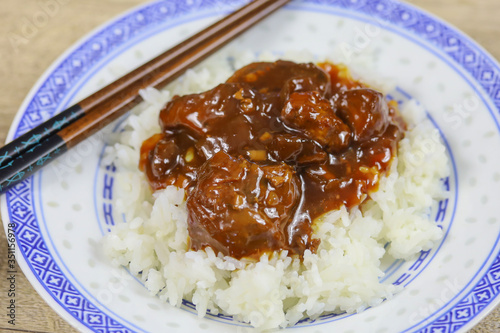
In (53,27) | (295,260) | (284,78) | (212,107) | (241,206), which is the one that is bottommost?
(295,260)

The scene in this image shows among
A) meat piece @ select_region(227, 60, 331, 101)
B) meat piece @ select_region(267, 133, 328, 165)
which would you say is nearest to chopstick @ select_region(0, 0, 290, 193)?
meat piece @ select_region(227, 60, 331, 101)

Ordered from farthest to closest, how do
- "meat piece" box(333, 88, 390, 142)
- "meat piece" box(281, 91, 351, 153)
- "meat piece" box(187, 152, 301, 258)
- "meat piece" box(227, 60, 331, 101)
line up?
"meat piece" box(227, 60, 331, 101), "meat piece" box(333, 88, 390, 142), "meat piece" box(281, 91, 351, 153), "meat piece" box(187, 152, 301, 258)

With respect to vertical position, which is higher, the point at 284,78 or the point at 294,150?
the point at 284,78

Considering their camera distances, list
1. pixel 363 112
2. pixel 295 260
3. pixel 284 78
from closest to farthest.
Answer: pixel 295 260 < pixel 363 112 < pixel 284 78

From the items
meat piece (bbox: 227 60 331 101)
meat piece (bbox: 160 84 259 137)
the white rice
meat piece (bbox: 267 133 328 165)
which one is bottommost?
the white rice

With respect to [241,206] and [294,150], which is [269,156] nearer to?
[294,150]

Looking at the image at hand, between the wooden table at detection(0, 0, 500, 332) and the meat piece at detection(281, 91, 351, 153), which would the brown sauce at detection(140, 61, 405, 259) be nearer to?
the meat piece at detection(281, 91, 351, 153)

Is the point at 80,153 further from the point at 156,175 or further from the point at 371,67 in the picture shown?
the point at 371,67

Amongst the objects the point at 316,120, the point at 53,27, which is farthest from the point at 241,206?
the point at 53,27
